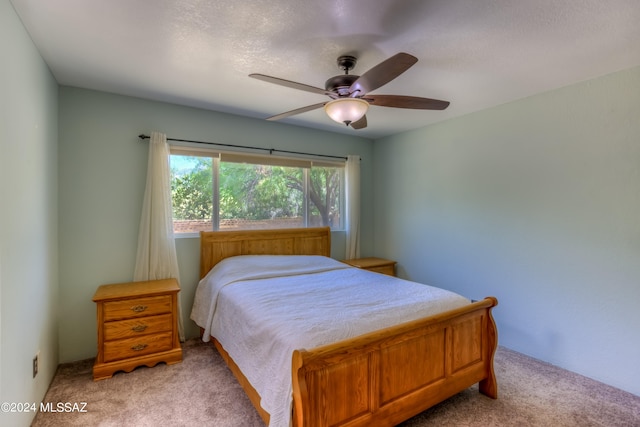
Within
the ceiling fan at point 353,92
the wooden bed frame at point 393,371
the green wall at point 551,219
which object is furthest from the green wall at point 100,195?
the green wall at point 551,219

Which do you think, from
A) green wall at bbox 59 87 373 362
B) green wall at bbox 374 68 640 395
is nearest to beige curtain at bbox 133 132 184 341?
green wall at bbox 59 87 373 362

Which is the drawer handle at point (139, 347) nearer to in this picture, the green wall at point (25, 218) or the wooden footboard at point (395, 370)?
the green wall at point (25, 218)

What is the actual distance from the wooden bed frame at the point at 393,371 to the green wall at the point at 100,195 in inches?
54.0

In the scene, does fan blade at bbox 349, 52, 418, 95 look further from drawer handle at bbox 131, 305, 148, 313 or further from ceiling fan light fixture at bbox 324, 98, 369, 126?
drawer handle at bbox 131, 305, 148, 313

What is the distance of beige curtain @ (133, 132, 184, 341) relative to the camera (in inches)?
114

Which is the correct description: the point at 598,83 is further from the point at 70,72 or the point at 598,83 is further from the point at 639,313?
the point at 70,72

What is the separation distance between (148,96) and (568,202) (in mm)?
3956

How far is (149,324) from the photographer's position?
8.43 ft

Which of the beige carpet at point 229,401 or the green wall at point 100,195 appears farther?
the green wall at point 100,195

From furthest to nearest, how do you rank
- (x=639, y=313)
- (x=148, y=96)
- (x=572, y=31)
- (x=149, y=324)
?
(x=148, y=96)
(x=149, y=324)
(x=639, y=313)
(x=572, y=31)

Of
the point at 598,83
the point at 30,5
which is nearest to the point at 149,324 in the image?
the point at 30,5

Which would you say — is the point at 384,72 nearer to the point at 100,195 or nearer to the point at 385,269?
the point at 100,195

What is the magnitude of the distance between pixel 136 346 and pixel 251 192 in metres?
1.90

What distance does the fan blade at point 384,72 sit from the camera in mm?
1521
